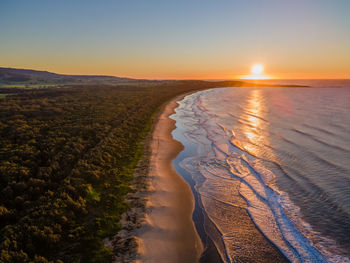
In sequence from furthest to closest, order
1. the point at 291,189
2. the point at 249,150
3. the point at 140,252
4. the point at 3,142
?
the point at 249,150
the point at 3,142
the point at 291,189
the point at 140,252

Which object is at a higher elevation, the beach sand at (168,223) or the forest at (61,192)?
the forest at (61,192)

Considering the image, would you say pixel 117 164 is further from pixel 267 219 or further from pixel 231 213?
pixel 267 219

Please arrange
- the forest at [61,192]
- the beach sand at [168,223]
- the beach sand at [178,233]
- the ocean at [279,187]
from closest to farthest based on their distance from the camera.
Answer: the forest at [61,192], the beach sand at [178,233], the beach sand at [168,223], the ocean at [279,187]

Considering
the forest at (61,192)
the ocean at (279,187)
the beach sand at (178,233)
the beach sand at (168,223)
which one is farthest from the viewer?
the ocean at (279,187)

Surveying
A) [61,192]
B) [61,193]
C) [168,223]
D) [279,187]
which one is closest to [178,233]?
[168,223]

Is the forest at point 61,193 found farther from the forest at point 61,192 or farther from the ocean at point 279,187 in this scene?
the ocean at point 279,187

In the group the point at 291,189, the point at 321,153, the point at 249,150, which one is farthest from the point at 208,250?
the point at 321,153

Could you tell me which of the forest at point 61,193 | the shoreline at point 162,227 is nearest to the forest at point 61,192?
the forest at point 61,193

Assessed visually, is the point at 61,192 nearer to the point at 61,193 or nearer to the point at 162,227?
the point at 61,193
